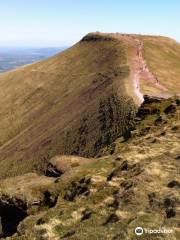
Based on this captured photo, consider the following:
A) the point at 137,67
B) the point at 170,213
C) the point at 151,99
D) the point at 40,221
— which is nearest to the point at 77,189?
the point at 40,221

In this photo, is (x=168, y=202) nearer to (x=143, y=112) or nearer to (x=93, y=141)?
(x=143, y=112)

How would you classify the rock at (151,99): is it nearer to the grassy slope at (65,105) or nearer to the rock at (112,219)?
the grassy slope at (65,105)

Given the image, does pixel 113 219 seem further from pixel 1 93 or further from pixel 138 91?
pixel 1 93

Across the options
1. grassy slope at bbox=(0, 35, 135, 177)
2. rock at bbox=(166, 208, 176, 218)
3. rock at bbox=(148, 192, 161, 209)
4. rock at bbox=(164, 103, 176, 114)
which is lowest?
grassy slope at bbox=(0, 35, 135, 177)

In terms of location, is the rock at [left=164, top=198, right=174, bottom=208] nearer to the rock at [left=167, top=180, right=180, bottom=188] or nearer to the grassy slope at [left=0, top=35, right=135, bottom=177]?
the rock at [left=167, top=180, right=180, bottom=188]

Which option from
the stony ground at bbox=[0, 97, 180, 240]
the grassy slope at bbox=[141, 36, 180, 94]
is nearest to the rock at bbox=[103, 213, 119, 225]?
the stony ground at bbox=[0, 97, 180, 240]
